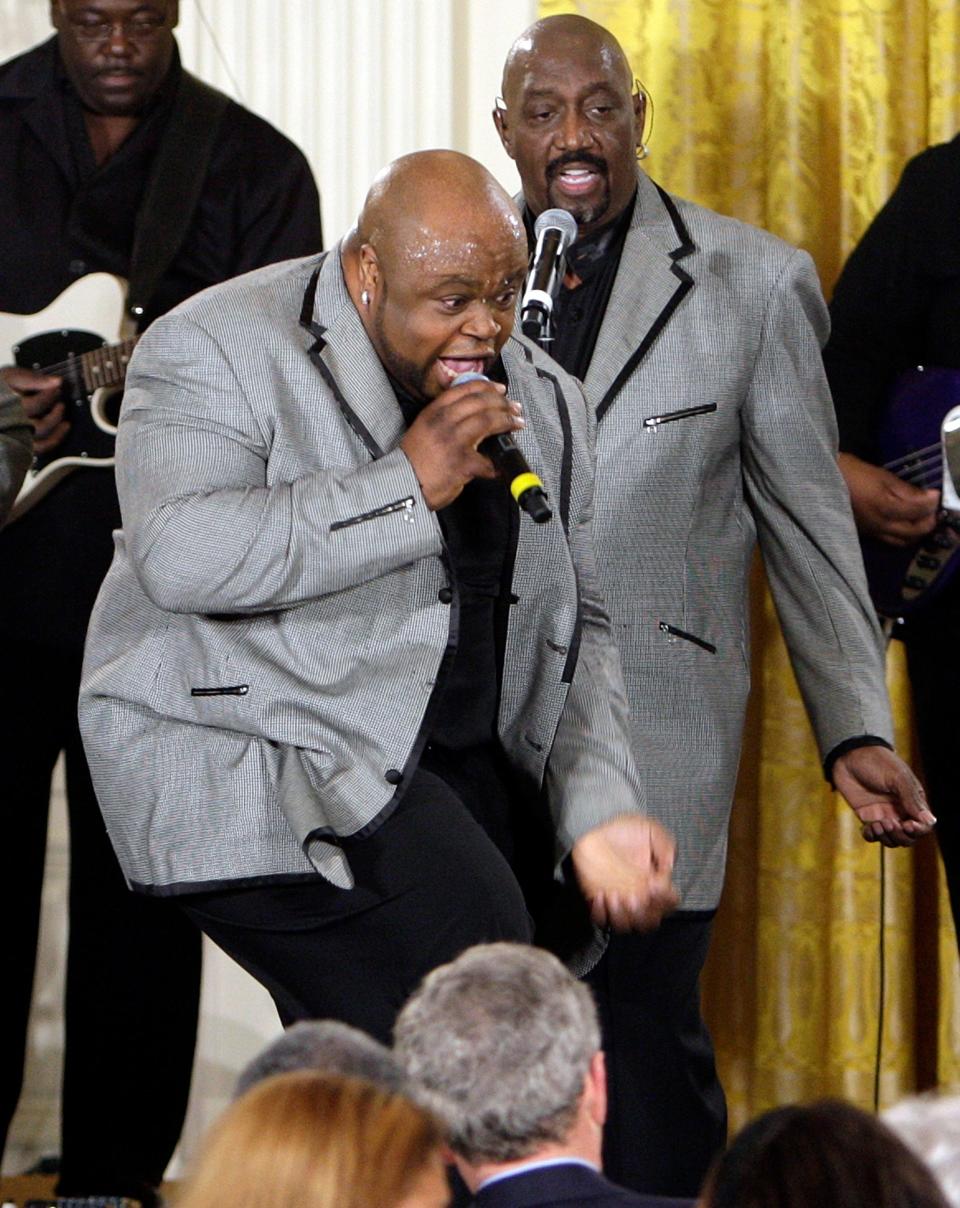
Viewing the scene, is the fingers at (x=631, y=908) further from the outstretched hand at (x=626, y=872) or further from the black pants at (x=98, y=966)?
the black pants at (x=98, y=966)

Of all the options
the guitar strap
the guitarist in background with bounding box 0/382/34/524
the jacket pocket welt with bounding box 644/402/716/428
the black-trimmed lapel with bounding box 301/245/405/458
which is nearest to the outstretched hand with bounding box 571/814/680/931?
the black-trimmed lapel with bounding box 301/245/405/458

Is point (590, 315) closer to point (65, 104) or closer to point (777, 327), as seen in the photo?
point (777, 327)

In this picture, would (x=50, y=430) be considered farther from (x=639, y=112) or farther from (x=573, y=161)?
(x=639, y=112)

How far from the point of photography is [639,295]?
138 inches

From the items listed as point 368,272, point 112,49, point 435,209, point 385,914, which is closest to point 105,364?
point 112,49

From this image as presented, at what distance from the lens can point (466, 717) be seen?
282 cm

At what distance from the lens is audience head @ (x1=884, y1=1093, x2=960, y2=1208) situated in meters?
1.55

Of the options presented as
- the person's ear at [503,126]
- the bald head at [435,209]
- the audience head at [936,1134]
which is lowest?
the audience head at [936,1134]

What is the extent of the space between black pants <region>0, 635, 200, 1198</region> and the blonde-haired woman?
2375mm

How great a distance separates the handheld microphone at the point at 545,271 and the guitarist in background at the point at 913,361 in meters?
0.76

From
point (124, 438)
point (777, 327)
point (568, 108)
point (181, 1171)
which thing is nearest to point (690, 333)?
point (777, 327)

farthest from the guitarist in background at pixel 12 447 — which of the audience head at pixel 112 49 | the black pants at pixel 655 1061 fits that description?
the black pants at pixel 655 1061

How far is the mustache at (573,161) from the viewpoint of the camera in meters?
3.48

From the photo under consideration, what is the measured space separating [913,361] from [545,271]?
1.00 m
